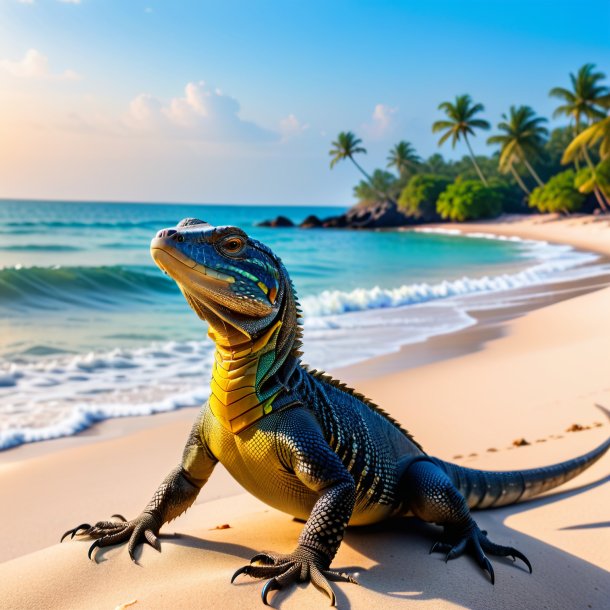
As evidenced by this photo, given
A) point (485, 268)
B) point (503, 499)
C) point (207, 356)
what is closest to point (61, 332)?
point (207, 356)

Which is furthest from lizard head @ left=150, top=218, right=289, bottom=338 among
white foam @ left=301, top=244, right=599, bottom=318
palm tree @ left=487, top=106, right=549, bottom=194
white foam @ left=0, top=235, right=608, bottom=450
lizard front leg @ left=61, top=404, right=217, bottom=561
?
palm tree @ left=487, top=106, right=549, bottom=194

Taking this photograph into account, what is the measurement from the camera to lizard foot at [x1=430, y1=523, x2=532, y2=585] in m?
3.06

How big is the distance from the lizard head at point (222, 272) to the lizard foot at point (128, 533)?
47.6 inches

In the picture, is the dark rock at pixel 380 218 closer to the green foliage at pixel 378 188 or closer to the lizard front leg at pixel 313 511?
the green foliage at pixel 378 188

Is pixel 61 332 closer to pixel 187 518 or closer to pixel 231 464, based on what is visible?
pixel 187 518

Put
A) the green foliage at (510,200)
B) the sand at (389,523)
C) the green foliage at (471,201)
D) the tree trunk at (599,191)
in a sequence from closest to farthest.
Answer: the sand at (389,523) < the tree trunk at (599,191) < the green foliage at (471,201) < the green foliage at (510,200)

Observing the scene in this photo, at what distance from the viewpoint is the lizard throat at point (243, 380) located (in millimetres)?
2746

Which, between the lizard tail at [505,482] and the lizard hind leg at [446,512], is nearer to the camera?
the lizard hind leg at [446,512]

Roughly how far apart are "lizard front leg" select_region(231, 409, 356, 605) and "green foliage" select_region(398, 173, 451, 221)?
255ft

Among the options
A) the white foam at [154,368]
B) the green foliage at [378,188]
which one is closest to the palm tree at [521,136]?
the green foliage at [378,188]

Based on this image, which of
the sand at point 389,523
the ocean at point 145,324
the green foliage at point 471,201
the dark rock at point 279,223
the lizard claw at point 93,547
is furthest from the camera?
the dark rock at point 279,223

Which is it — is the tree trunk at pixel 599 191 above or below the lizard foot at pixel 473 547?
above

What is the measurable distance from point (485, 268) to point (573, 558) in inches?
1064

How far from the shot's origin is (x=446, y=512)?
3.22m
